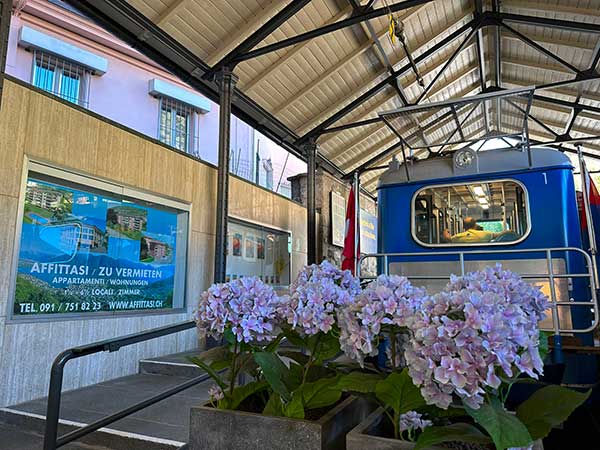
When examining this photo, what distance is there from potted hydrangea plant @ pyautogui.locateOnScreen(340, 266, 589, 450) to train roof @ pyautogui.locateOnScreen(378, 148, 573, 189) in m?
2.77

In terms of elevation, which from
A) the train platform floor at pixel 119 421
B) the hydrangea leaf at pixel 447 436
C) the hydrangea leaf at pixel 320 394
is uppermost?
the hydrangea leaf at pixel 320 394

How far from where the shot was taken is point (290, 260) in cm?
754

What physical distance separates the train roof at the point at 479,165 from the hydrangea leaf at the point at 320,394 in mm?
2929

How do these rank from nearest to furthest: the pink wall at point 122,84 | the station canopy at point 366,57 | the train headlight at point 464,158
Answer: the train headlight at point 464,158
the station canopy at point 366,57
the pink wall at point 122,84

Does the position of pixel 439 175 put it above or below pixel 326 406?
above

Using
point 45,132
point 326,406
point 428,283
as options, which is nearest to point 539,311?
point 326,406

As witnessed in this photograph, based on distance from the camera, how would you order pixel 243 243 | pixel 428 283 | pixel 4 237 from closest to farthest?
1. pixel 4 237
2. pixel 428 283
3. pixel 243 243

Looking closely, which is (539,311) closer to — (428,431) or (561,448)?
(428,431)

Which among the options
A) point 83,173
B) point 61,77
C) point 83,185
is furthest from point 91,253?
point 61,77

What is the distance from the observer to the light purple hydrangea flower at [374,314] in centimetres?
94

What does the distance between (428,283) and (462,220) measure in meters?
0.63

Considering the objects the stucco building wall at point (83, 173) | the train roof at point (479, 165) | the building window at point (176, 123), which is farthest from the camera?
the building window at point (176, 123)

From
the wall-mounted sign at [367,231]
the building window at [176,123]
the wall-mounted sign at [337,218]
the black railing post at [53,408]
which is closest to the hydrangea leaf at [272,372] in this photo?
the black railing post at [53,408]

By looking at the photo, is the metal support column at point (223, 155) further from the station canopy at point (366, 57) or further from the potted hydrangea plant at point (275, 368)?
the potted hydrangea plant at point (275, 368)
